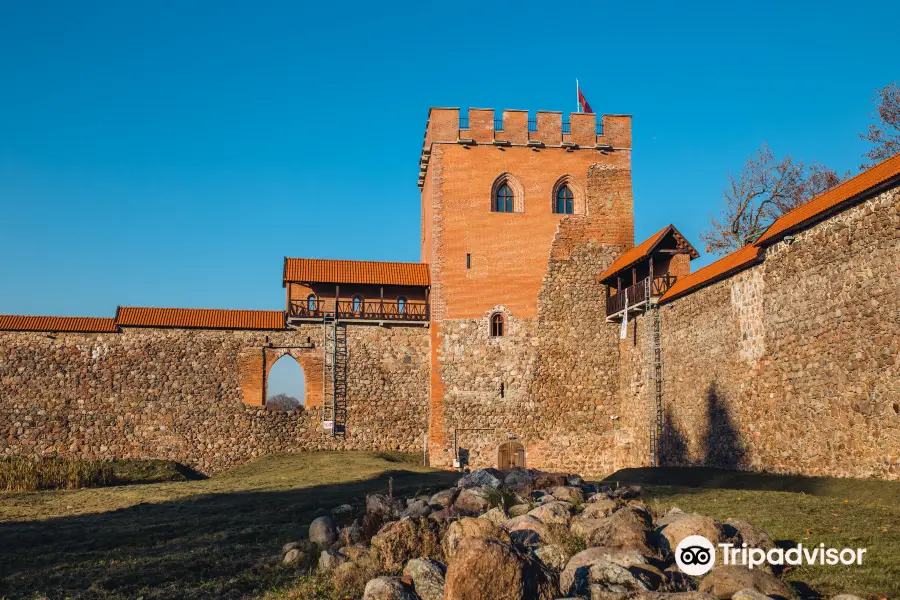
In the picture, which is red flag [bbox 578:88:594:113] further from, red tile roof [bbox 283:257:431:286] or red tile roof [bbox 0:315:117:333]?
red tile roof [bbox 0:315:117:333]

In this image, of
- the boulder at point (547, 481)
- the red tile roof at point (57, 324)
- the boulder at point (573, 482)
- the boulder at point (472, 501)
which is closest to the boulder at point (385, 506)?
the boulder at point (472, 501)

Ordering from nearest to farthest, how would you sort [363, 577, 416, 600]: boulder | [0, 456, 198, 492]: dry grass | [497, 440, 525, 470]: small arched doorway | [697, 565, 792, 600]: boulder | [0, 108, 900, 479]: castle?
[697, 565, 792, 600]: boulder → [363, 577, 416, 600]: boulder → [0, 456, 198, 492]: dry grass → [0, 108, 900, 479]: castle → [497, 440, 525, 470]: small arched doorway

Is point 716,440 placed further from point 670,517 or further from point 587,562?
point 587,562

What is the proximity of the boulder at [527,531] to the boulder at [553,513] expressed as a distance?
0.18 meters

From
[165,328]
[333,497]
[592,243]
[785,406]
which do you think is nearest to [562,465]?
[592,243]

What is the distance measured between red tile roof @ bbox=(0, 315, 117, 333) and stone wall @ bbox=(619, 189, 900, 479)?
17105 mm

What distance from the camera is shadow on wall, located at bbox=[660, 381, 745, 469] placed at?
1800 cm

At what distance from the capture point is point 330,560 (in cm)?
948

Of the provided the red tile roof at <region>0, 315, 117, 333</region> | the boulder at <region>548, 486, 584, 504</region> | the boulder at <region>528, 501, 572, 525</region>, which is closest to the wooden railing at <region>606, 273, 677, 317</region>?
the boulder at <region>548, 486, 584, 504</region>

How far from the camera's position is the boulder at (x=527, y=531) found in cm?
963

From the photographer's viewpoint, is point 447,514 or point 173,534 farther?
point 173,534

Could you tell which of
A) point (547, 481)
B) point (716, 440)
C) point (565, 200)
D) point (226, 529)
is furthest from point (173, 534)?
point (565, 200)

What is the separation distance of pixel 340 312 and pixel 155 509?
11738 mm

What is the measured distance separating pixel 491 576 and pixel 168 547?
5683 millimetres
